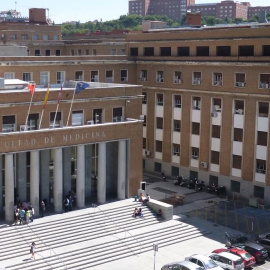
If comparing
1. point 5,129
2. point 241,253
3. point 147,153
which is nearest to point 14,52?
point 147,153

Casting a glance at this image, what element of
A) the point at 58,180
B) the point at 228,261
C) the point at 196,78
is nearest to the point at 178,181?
the point at 196,78

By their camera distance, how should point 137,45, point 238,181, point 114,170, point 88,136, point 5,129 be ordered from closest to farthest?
point 5,129 → point 88,136 → point 114,170 → point 238,181 → point 137,45

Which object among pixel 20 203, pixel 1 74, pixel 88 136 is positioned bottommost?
pixel 20 203

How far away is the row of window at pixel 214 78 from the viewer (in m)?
59.7

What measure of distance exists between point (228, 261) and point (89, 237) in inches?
499

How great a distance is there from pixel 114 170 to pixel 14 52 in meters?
26.7

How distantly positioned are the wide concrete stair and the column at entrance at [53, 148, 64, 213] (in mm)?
1374

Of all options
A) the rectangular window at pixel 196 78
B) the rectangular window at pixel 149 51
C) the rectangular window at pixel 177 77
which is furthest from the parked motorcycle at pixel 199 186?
the rectangular window at pixel 149 51

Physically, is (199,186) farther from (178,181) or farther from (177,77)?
(177,77)

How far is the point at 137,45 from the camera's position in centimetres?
7688

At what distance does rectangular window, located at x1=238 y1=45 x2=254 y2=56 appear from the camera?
61656mm

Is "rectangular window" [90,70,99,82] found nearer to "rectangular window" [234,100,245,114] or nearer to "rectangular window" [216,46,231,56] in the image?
"rectangular window" [216,46,231,56]

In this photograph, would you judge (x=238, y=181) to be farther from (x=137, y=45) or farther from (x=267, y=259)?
(x=137, y=45)

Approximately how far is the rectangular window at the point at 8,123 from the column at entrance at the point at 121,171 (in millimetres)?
11443
